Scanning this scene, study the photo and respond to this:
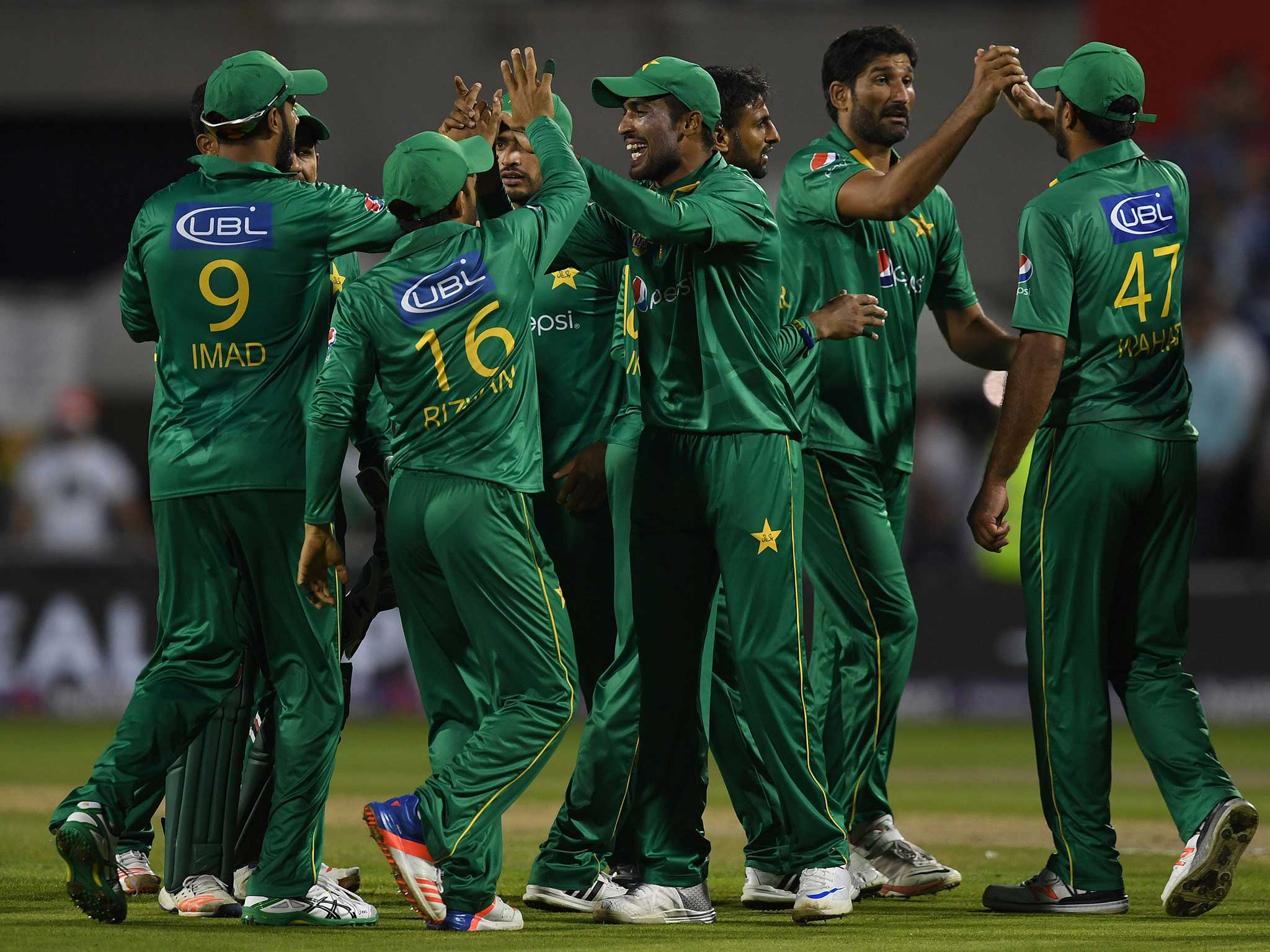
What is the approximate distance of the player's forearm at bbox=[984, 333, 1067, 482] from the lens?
22.5ft

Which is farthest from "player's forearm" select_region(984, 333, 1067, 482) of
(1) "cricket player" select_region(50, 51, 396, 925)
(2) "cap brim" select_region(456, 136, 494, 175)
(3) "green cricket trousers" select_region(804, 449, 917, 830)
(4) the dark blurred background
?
(4) the dark blurred background

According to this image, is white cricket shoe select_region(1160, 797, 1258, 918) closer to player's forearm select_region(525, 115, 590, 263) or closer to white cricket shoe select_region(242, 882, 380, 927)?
white cricket shoe select_region(242, 882, 380, 927)

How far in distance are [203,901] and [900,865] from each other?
2.43m

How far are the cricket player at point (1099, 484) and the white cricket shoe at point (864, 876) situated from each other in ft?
1.60

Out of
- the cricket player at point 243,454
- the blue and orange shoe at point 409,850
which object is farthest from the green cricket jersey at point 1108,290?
the blue and orange shoe at point 409,850

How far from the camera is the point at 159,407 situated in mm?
6809

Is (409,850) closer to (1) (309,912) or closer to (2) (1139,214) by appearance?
(1) (309,912)

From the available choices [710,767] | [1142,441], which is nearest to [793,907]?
[1142,441]

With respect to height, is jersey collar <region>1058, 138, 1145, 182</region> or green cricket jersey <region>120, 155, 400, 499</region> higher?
jersey collar <region>1058, 138, 1145, 182</region>

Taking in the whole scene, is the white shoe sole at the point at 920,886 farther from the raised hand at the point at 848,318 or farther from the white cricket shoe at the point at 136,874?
the white cricket shoe at the point at 136,874

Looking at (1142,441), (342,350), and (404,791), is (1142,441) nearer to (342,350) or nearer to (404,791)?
(342,350)

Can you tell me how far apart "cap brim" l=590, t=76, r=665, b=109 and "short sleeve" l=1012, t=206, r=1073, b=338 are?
53.0 inches

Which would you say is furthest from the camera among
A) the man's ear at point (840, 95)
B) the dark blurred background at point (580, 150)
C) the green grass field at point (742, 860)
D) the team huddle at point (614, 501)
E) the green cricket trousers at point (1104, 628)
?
the dark blurred background at point (580, 150)

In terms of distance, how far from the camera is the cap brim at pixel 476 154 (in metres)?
6.45
